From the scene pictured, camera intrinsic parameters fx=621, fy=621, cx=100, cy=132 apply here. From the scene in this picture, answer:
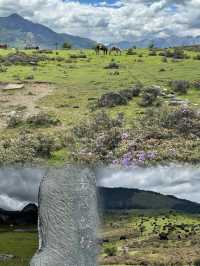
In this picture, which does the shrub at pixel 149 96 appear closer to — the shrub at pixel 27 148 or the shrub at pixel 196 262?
the shrub at pixel 27 148

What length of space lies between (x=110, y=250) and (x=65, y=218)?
3.38m

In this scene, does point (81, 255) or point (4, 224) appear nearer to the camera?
point (81, 255)

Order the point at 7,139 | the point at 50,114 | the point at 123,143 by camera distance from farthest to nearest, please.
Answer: the point at 50,114, the point at 7,139, the point at 123,143

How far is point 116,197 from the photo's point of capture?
9.41 metres

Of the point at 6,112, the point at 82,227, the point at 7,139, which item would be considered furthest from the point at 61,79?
the point at 82,227

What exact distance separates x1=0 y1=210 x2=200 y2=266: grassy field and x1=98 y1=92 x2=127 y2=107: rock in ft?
59.9

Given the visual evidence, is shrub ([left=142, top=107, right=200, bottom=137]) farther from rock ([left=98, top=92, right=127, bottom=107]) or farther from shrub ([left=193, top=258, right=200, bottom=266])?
shrub ([left=193, top=258, right=200, bottom=266])

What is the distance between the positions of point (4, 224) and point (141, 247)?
9.87 feet

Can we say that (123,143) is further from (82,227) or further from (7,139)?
(82,227)

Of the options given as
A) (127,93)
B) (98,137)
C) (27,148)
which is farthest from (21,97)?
(27,148)

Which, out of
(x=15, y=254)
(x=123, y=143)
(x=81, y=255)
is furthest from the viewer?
(x=123, y=143)

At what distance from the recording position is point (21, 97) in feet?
105

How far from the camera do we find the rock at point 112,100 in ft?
92.0

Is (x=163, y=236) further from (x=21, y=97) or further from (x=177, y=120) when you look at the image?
(x=21, y=97)
